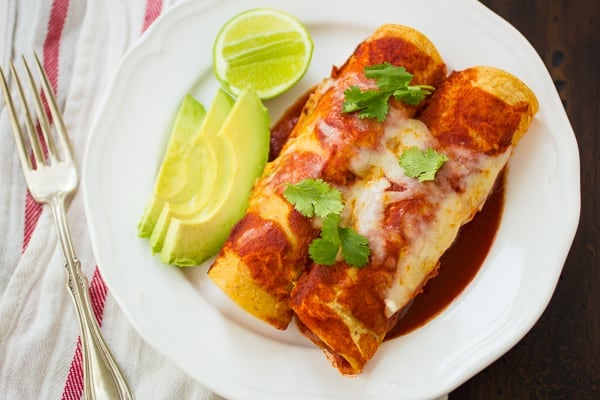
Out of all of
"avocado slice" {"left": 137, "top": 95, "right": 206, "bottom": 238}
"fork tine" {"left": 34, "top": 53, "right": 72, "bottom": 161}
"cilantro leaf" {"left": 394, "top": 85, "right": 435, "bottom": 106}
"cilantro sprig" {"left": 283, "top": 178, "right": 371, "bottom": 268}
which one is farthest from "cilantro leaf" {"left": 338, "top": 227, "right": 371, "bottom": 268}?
"fork tine" {"left": 34, "top": 53, "right": 72, "bottom": 161}

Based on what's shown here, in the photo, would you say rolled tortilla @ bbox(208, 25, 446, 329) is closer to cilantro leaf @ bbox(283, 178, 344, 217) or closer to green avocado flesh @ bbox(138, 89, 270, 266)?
cilantro leaf @ bbox(283, 178, 344, 217)

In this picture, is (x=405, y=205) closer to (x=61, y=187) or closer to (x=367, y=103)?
(x=367, y=103)

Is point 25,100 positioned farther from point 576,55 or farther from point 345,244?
point 576,55

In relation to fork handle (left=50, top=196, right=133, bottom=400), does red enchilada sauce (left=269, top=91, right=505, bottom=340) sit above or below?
above

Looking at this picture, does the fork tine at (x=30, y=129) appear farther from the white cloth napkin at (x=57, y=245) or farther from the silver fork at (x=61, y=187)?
the white cloth napkin at (x=57, y=245)

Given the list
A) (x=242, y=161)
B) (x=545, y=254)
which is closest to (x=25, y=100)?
(x=242, y=161)

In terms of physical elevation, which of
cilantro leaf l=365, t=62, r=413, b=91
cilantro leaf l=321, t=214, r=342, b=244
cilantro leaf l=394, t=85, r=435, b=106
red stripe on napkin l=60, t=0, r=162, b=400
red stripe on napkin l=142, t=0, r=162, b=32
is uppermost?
cilantro leaf l=365, t=62, r=413, b=91

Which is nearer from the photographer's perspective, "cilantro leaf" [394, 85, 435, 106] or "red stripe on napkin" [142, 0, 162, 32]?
"cilantro leaf" [394, 85, 435, 106]
